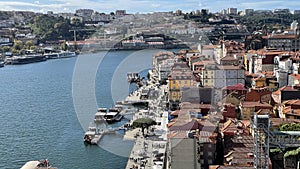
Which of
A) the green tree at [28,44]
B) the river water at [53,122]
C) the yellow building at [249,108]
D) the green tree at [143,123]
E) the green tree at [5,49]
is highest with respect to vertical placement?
the green tree at [28,44]

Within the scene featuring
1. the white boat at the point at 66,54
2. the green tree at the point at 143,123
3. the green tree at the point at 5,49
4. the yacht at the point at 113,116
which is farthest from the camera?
the green tree at the point at 5,49

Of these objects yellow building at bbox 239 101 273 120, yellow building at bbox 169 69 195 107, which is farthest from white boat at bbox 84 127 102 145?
yellow building at bbox 239 101 273 120

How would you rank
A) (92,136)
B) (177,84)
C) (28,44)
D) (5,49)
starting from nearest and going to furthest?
(92,136)
(177,84)
(5,49)
(28,44)

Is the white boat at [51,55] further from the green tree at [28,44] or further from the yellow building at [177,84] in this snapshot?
the yellow building at [177,84]

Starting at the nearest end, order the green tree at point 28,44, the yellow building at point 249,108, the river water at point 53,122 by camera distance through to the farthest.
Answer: the river water at point 53,122 < the yellow building at point 249,108 < the green tree at point 28,44

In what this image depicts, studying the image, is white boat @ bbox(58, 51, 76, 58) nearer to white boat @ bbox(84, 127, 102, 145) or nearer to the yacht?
the yacht

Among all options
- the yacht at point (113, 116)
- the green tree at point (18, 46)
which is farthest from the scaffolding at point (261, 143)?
the green tree at point (18, 46)

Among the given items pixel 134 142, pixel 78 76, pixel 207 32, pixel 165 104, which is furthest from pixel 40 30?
pixel 134 142

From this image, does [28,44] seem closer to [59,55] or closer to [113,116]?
[59,55]

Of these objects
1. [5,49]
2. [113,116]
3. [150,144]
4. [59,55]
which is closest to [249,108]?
[150,144]
